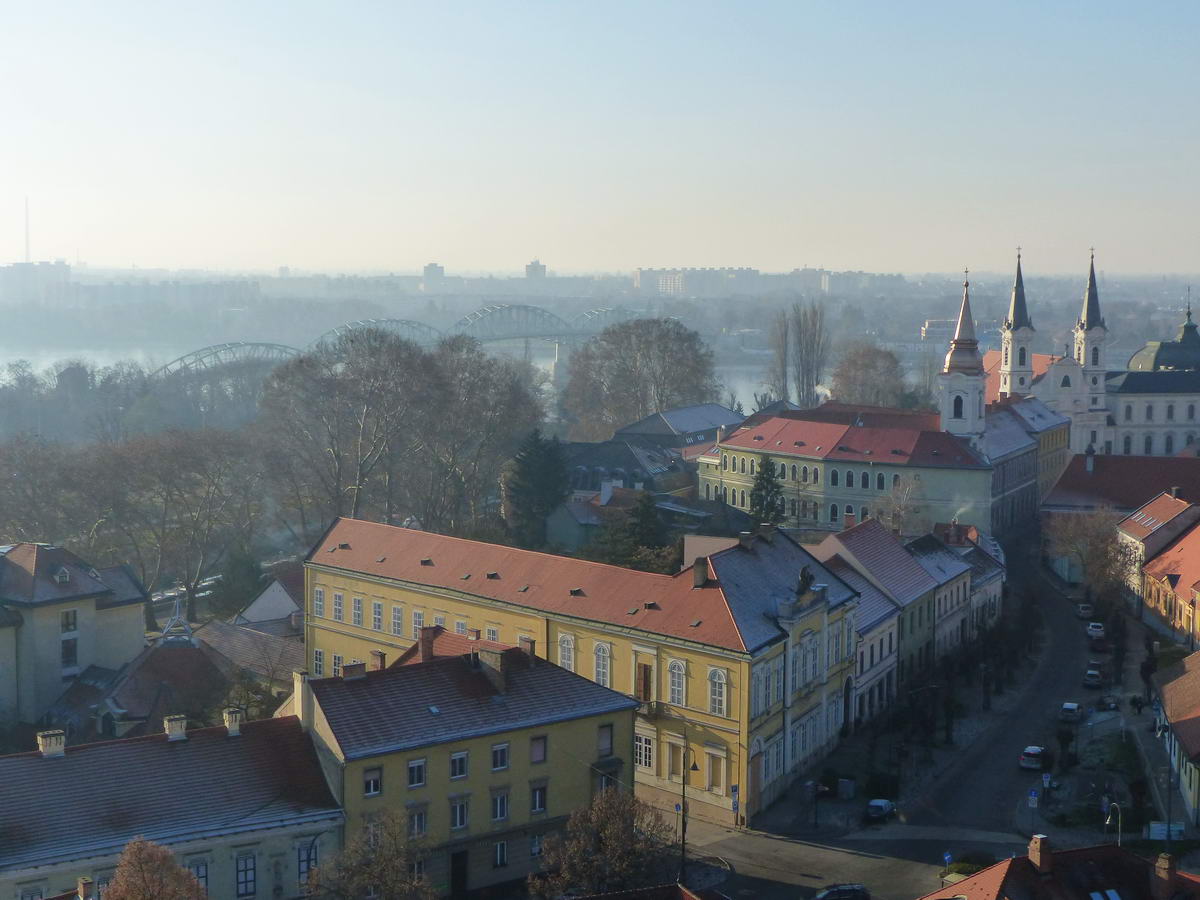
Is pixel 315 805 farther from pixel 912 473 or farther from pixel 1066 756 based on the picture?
pixel 912 473

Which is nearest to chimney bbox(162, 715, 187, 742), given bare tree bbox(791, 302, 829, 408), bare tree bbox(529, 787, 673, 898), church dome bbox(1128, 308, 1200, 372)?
bare tree bbox(529, 787, 673, 898)

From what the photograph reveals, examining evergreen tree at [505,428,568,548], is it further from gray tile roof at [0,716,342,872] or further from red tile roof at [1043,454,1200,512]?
gray tile roof at [0,716,342,872]

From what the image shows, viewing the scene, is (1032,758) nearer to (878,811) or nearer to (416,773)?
(878,811)

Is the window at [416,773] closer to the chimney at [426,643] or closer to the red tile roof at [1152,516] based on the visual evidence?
the chimney at [426,643]

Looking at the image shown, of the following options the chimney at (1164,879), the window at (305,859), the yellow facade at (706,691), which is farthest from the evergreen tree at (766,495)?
the chimney at (1164,879)

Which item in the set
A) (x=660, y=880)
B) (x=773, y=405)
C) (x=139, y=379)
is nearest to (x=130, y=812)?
(x=660, y=880)
